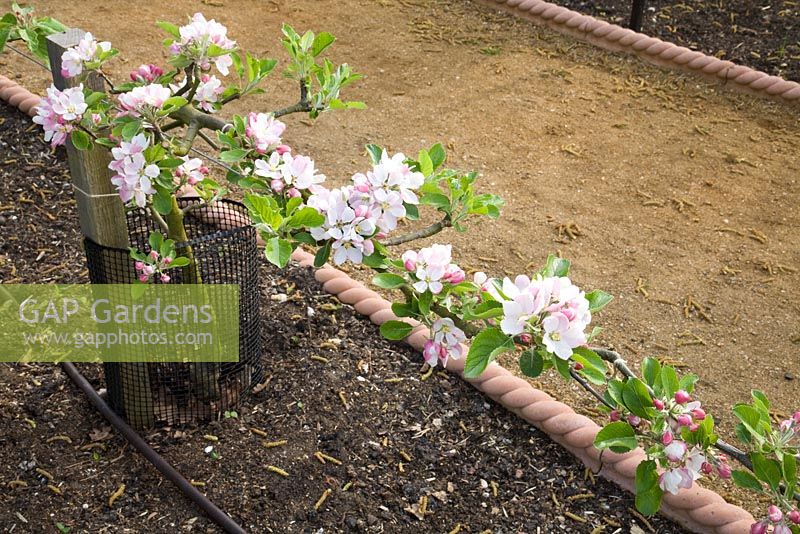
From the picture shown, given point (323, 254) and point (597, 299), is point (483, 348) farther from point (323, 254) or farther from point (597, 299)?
point (323, 254)

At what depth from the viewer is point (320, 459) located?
102 inches

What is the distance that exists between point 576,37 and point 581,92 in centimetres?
77

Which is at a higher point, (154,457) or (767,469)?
(767,469)

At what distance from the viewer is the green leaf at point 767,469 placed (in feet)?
5.10

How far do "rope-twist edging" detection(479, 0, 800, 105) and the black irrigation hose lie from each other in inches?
151

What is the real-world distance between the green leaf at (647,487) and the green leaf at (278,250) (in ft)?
2.50

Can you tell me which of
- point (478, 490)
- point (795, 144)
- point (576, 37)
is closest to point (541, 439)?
point (478, 490)

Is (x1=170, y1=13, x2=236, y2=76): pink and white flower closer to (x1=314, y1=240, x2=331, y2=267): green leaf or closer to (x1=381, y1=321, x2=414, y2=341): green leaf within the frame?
(x1=314, y1=240, x2=331, y2=267): green leaf

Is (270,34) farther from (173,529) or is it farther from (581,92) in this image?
(173,529)

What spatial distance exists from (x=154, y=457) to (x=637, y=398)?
1.46 meters

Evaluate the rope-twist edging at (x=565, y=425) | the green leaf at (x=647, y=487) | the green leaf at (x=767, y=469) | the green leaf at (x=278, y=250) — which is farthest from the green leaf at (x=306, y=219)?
the rope-twist edging at (x=565, y=425)

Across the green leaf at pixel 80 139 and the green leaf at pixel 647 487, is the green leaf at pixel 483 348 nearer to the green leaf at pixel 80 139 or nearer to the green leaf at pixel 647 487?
the green leaf at pixel 647 487

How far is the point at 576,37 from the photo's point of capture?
5.56m

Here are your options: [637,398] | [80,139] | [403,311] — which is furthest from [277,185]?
[637,398]
